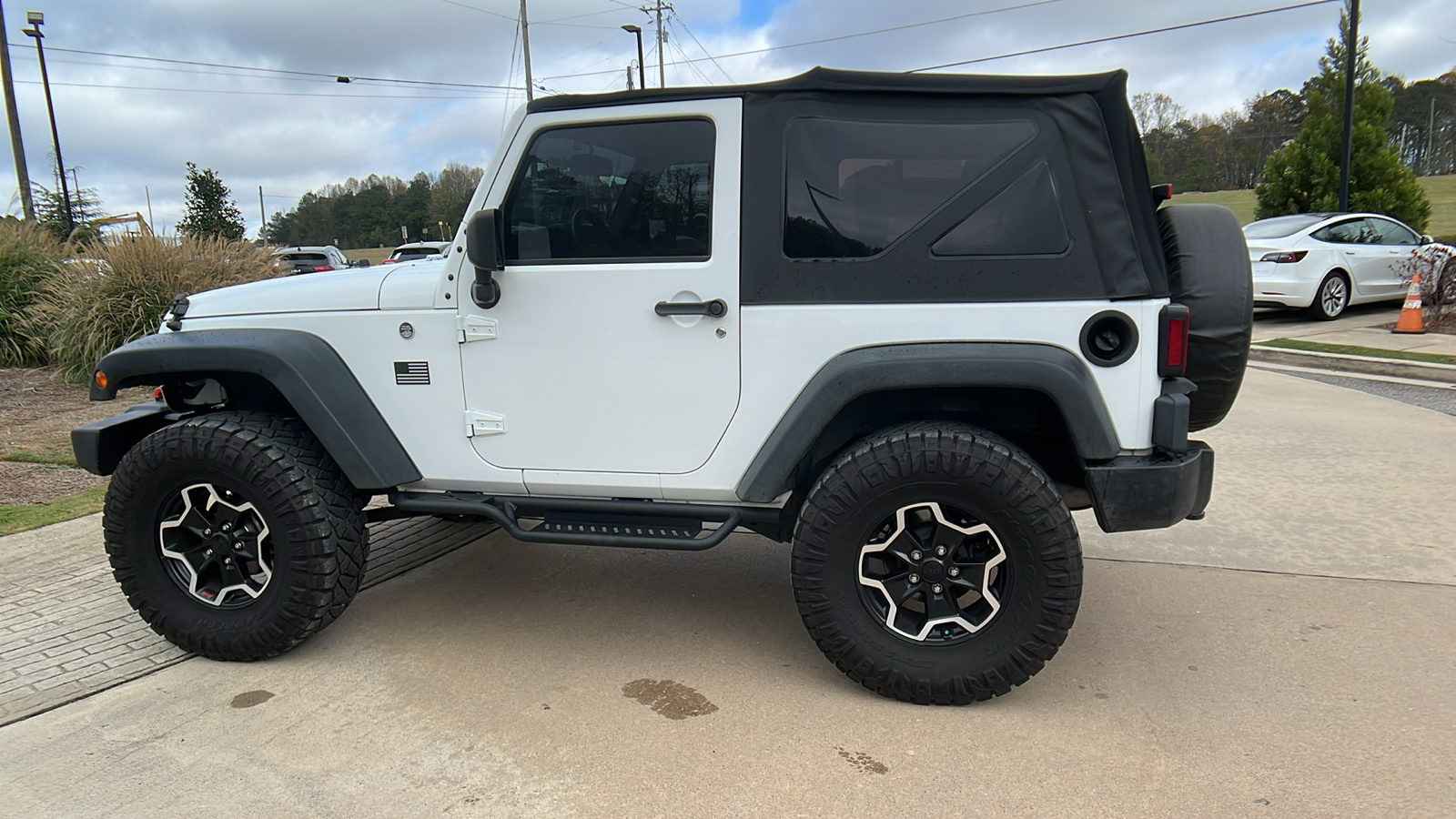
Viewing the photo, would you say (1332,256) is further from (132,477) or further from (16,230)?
(16,230)

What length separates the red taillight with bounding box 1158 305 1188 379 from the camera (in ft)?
9.04

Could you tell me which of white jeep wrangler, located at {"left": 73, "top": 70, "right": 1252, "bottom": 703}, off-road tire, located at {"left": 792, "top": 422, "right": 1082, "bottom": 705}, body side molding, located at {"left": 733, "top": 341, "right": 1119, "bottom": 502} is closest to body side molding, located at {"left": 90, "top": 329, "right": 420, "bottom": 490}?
white jeep wrangler, located at {"left": 73, "top": 70, "right": 1252, "bottom": 703}

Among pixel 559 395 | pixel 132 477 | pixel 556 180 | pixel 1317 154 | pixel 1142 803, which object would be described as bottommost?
pixel 1142 803

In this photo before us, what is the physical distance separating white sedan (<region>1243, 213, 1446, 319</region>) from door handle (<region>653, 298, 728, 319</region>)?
10955mm

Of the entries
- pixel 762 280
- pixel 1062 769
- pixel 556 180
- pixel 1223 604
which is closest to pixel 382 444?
pixel 556 180

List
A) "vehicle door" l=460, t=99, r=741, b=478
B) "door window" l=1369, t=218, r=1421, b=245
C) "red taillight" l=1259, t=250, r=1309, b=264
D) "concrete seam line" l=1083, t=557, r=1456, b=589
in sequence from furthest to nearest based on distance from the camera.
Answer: "door window" l=1369, t=218, r=1421, b=245 → "red taillight" l=1259, t=250, r=1309, b=264 → "concrete seam line" l=1083, t=557, r=1456, b=589 → "vehicle door" l=460, t=99, r=741, b=478

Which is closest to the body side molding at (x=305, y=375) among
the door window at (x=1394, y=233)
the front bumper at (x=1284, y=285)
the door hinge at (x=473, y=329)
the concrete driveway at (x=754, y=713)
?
the door hinge at (x=473, y=329)

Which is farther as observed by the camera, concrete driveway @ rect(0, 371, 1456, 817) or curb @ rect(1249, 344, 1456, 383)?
curb @ rect(1249, 344, 1456, 383)

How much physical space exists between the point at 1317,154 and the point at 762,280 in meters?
18.9

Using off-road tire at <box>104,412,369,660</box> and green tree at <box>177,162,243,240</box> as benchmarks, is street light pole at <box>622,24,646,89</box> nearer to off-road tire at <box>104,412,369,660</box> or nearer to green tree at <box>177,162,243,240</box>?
green tree at <box>177,162,243,240</box>

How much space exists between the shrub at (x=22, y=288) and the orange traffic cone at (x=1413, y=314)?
15.8 metres

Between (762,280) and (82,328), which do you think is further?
(82,328)

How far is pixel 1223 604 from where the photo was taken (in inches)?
144

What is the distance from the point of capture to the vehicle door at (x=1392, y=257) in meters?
11.9
